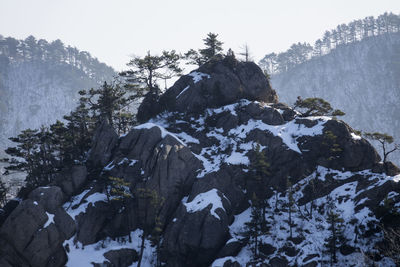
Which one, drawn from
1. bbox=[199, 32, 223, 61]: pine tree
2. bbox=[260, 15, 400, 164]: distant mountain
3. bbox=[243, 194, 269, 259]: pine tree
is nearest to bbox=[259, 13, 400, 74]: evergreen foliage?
bbox=[260, 15, 400, 164]: distant mountain

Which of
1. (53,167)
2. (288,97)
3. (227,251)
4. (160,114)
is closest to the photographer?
(227,251)

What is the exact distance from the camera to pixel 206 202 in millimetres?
44750

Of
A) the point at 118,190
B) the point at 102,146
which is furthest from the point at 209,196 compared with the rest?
the point at 102,146

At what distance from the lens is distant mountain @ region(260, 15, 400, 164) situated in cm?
14900

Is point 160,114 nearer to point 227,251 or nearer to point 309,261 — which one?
point 227,251

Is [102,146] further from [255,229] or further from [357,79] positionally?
[357,79]

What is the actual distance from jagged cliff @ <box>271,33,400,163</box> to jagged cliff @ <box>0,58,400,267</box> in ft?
352

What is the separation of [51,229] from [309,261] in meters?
31.5

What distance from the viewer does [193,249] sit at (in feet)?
137

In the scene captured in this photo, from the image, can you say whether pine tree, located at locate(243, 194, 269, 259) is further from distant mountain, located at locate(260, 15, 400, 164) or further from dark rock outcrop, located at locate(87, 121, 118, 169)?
distant mountain, located at locate(260, 15, 400, 164)

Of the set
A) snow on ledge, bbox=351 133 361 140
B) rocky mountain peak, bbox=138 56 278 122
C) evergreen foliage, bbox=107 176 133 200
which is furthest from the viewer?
rocky mountain peak, bbox=138 56 278 122

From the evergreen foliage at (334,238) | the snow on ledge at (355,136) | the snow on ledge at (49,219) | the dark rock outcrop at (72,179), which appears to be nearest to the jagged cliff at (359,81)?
the snow on ledge at (355,136)

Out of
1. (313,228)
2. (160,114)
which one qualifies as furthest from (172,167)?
(313,228)

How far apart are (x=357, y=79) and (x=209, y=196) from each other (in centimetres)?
14859
